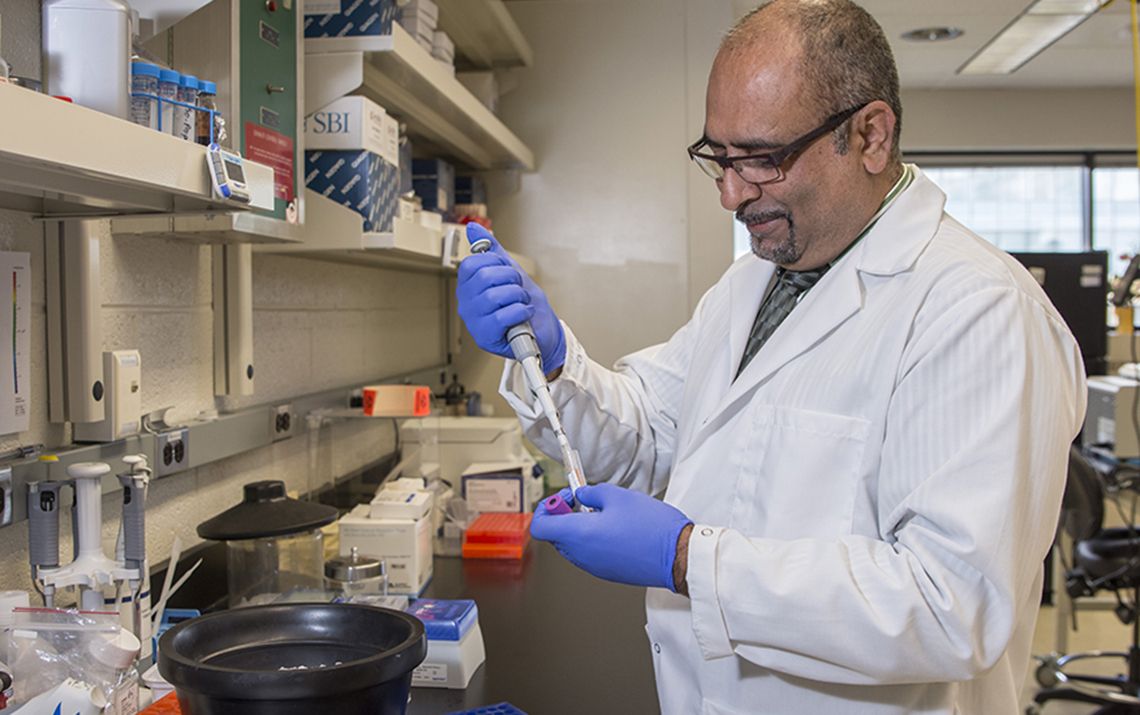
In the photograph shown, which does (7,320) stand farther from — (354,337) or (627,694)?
(354,337)

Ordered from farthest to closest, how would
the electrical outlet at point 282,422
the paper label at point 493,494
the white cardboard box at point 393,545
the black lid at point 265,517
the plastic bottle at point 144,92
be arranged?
1. the paper label at point 493,494
2. the electrical outlet at point 282,422
3. the white cardboard box at point 393,545
4. the black lid at point 265,517
5. the plastic bottle at point 144,92

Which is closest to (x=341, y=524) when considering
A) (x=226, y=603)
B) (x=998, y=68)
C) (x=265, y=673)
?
(x=226, y=603)

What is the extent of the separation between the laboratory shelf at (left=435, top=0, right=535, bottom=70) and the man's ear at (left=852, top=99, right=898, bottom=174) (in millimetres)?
1733

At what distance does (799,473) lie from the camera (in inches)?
46.9

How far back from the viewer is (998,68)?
4.96 m

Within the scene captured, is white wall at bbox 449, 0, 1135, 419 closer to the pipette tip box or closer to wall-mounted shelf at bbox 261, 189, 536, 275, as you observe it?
the pipette tip box

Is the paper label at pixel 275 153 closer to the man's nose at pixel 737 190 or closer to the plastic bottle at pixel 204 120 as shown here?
the plastic bottle at pixel 204 120

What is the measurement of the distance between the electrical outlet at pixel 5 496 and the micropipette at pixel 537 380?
66 cm

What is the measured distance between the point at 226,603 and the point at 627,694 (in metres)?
0.74

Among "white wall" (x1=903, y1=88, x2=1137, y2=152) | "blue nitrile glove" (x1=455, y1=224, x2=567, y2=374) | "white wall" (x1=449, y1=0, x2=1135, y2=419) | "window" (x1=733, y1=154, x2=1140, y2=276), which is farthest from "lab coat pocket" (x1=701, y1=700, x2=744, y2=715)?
"white wall" (x1=903, y1=88, x2=1137, y2=152)

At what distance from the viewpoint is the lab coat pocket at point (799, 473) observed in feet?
3.82

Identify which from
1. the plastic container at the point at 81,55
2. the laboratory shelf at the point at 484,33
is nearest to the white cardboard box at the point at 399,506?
the plastic container at the point at 81,55

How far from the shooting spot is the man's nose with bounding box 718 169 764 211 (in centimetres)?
126

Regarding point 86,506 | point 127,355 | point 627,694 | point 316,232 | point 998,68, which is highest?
point 998,68
